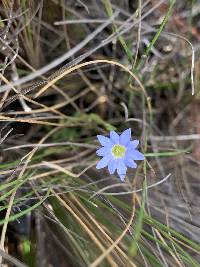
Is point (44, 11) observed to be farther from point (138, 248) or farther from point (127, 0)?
point (138, 248)

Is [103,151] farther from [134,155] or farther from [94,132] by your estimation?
[94,132]

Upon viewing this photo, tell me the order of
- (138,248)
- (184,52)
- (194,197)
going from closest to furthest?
(138,248), (194,197), (184,52)

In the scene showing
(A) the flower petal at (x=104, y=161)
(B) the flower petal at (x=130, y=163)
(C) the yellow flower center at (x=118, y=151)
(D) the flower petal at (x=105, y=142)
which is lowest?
(B) the flower petal at (x=130, y=163)

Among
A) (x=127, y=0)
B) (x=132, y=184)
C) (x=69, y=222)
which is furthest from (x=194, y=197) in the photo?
(x=127, y=0)

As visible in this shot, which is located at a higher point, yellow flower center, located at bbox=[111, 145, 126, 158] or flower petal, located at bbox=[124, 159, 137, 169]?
yellow flower center, located at bbox=[111, 145, 126, 158]

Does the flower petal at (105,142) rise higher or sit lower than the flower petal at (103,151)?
higher

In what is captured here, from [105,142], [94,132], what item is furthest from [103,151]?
[94,132]
